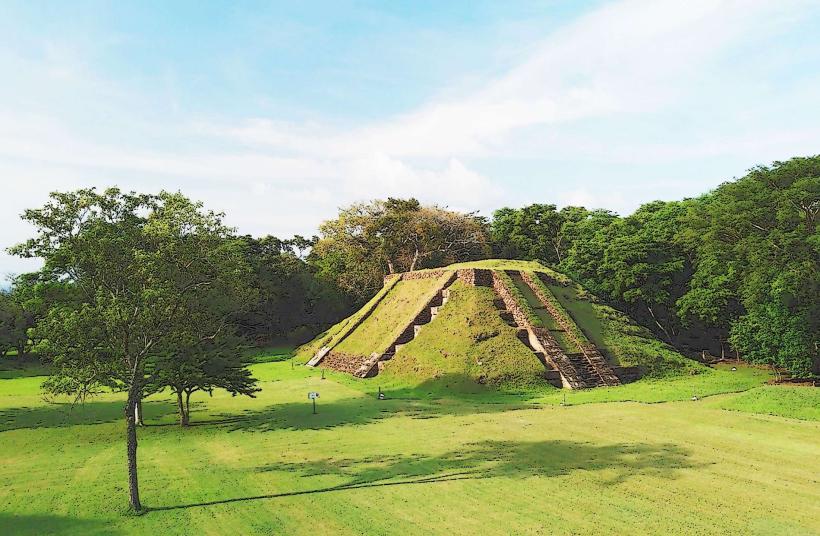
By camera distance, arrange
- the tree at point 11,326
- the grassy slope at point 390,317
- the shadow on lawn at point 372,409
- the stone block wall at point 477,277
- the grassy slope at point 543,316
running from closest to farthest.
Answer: the shadow on lawn at point 372,409 < the grassy slope at point 543,316 < the grassy slope at point 390,317 < the stone block wall at point 477,277 < the tree at point 11,326

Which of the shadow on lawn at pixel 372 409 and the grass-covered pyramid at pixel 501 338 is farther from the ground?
the grass-covered pyramid at pixel 501 338

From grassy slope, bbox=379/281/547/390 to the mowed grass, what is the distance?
3976 mm

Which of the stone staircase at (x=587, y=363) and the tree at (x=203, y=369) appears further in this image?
the stone staircase at (x=587, y=363)

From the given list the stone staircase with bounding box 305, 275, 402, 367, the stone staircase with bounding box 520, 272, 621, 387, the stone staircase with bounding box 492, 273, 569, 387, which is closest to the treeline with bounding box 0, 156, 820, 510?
the stone staircase with bounding box 305, 275, 402, 367

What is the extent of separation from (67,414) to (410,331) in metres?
19.8

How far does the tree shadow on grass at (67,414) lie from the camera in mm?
24344

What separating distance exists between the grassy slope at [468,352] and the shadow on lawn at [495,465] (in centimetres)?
1216

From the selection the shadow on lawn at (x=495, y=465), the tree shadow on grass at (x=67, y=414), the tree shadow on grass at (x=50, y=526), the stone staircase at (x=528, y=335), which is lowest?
the shadow on lawn at (x=495, y=465)

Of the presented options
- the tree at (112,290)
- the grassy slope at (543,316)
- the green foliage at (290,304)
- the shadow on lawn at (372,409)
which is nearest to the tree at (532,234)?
the green foliage at (290,304)

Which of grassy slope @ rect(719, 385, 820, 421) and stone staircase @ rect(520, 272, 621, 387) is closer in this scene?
grassy slope @ rect(719, 385, 820, 421)

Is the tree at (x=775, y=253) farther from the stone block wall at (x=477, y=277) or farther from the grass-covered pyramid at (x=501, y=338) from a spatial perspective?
the stone block wall at (x=477, y=277)

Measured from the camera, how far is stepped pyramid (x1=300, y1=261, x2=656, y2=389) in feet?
105

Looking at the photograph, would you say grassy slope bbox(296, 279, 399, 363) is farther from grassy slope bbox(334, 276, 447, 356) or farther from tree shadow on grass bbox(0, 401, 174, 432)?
tree shadow on grass bbox(0, 401, 174, 432)

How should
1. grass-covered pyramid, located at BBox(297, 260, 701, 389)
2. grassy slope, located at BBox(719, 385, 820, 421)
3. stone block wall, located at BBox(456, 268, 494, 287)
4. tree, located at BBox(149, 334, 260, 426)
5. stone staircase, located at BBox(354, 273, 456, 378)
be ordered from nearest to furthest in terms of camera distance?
tree, located at BBox(149, 334, 260, 426)
grassy slope, located at BBox(719, 385, 820, 421)
grass-covered pyramid, located at BBox(297, 260, 701, 389)
stone staircase, located at BBox(354, 273, 456, 378)
stone block wall, located at BBox(456, 268, 494, 287)
